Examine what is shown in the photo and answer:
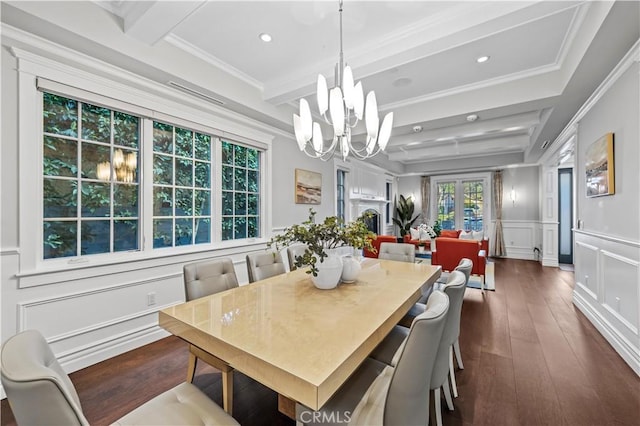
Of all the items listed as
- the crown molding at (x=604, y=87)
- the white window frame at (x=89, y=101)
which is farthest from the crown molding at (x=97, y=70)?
the crown molding at (x=604, y=87)

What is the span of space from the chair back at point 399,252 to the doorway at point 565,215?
5.57 meters

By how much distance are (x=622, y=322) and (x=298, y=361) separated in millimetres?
3103

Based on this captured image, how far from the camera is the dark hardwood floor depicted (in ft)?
5.50

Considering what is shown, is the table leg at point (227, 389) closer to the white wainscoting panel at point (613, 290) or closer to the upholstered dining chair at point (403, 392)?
the upholstered dining chair at point (403, 392)

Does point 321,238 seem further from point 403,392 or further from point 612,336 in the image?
point 612,336

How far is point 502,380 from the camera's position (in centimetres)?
201

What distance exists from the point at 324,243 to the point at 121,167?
6.90 feet

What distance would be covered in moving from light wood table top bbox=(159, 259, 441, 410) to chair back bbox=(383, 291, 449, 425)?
0.56ft

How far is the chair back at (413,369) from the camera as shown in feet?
3.05

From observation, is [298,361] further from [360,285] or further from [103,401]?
[103,401]

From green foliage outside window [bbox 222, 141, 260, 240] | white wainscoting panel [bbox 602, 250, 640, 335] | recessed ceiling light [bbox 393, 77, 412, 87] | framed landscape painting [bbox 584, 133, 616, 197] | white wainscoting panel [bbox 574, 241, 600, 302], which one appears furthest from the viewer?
green foliage outside window [bbox 222, 141, 260, 240]

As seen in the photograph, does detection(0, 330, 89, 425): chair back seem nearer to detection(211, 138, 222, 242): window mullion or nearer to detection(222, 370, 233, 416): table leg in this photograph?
detection(222, 370, 233, 416): table leg

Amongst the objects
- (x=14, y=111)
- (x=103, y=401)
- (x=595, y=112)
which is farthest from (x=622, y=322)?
(x=14, y=111)

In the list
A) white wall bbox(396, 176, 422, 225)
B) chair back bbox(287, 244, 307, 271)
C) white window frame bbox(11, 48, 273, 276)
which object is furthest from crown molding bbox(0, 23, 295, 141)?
white wall bbox(396, 176, 422, 225)
